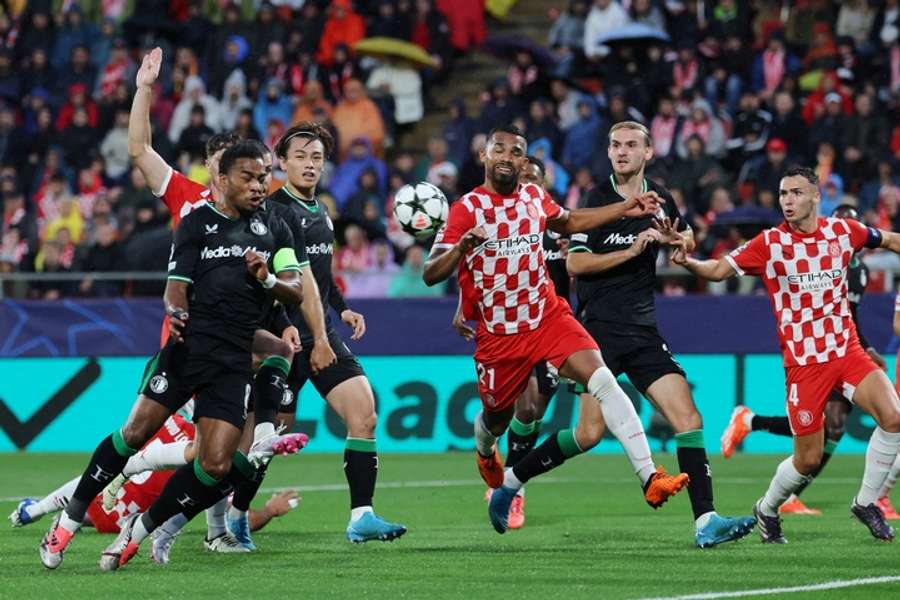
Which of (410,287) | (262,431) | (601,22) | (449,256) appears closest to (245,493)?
(262,431)

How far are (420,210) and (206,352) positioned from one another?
2.39 metres

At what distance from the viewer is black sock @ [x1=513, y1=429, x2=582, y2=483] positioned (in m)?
10.6

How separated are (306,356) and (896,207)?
10.3m

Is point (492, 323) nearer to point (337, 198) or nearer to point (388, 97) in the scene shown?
point (337, 198)

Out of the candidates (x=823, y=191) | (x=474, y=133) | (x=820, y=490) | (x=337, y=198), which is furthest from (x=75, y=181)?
(x=820, y=490)

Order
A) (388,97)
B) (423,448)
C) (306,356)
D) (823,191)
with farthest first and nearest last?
(388,97), (823,191), (423,448), (306,356)

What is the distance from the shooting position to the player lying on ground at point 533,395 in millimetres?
11648

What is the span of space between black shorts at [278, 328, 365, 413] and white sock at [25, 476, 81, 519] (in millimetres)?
1365

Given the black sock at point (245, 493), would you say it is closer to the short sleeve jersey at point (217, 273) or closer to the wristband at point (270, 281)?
the short sleeve jersey at point (217, 273)

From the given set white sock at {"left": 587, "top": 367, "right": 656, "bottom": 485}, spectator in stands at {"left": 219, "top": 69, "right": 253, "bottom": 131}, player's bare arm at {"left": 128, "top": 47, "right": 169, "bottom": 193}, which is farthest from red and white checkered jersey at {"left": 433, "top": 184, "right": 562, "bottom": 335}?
spectator in stands at {"left": 219, "top": 69, "right": 253, "bottom": 131}

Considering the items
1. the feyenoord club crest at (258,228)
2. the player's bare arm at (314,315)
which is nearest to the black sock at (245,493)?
the player's bare arm at (314,315)

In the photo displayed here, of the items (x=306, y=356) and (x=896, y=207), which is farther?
(x=896, y=207)

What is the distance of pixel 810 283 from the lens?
10039mm

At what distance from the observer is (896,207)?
18.7 metres
